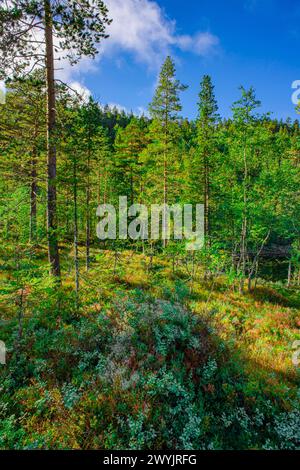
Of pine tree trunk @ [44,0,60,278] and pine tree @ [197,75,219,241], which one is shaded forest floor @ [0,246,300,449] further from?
pine tree @ [197,75,219,241]

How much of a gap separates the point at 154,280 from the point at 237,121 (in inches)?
484

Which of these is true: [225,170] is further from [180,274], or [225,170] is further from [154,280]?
[154,280]

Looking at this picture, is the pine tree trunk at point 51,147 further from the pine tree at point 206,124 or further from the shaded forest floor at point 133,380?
the pine tree at point 206,124

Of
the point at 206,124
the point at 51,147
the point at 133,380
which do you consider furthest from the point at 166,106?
the point at 133,380

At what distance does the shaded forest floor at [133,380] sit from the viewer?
14.6 ft

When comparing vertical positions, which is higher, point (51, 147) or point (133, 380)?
point (51, 147)

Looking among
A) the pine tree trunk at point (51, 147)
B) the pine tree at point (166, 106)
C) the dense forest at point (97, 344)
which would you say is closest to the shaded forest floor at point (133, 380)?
the dense forest at point (97, 344)

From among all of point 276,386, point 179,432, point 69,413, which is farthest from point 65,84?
point 276,386

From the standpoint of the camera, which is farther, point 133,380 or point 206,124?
point 206,124

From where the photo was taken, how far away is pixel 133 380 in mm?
5383

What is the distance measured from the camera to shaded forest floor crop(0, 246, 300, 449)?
4.46 m

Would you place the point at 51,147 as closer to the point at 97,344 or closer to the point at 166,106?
the point at 97,344

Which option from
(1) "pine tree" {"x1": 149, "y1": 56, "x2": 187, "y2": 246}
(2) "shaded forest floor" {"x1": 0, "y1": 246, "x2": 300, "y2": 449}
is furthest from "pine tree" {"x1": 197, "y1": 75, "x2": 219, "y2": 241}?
(2) "shaded forest floor" {"x1": 0, "y1": 246, "x2": 300, "y2": 449}

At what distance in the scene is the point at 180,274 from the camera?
58.7 feet
